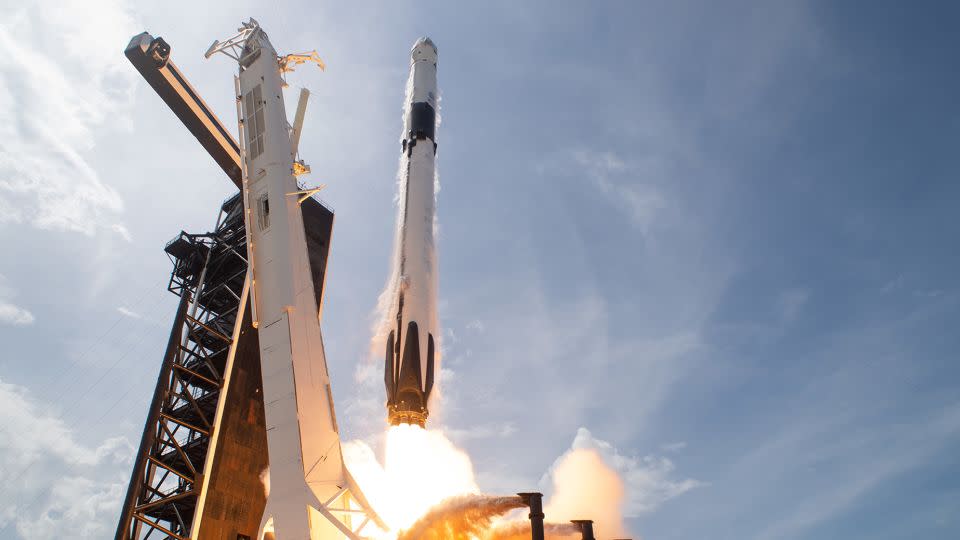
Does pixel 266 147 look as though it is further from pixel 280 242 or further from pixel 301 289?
pixel 301 289

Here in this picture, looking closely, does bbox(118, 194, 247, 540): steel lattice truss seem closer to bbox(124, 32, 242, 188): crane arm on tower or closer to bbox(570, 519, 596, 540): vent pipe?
bbox(124, 32, 242, 188): crane arm on tower

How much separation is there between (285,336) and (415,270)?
711 cm

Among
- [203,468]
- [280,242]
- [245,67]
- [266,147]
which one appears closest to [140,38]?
[245,67]

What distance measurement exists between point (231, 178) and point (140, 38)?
42.6 feet

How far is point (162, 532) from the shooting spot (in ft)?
101

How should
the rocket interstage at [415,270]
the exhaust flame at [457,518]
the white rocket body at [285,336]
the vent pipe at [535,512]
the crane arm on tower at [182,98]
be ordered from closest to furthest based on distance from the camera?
1. the white rocket body at [285,336]
2. the vent pipe at [535,512]
3. the exhaust flame at [457,518]
4. the rocket interstage at [415,270]
5. the crane arm on tower at [182,98]

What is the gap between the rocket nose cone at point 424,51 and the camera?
1240 inches

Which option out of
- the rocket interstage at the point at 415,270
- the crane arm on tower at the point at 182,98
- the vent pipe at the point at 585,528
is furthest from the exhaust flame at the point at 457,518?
the crane arm on tower at the point at 182,98

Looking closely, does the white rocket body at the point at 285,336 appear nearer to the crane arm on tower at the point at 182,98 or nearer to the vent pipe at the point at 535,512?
the vent pipe at the point at 535,512

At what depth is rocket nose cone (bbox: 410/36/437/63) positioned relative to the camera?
103 feet

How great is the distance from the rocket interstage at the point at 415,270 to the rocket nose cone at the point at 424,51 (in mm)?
69

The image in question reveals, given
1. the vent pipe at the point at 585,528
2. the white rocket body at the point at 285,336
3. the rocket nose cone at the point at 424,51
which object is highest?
the rocket nose cone at the point at 424,51

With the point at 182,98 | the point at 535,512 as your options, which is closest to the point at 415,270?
the point at 535,512

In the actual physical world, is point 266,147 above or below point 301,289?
above
